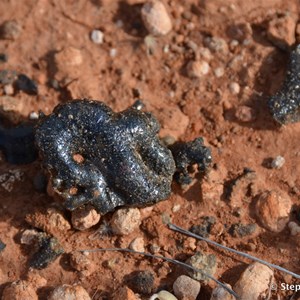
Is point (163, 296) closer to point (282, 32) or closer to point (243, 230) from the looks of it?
point (243, 230)

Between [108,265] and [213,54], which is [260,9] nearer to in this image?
[213,54]

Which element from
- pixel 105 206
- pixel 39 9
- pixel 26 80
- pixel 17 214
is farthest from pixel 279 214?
pixel 39 9

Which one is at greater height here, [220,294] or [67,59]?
[67,59]

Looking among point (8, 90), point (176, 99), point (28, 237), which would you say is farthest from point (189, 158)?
point (8, 90)

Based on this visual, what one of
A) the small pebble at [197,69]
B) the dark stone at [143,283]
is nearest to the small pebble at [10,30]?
the small pebble at [197,69]

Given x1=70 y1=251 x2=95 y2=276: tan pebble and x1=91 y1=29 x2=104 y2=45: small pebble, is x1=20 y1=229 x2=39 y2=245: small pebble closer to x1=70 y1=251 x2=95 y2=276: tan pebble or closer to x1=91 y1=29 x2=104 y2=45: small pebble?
x1=70 y1=251 x2=95 y2=276: tan pebble

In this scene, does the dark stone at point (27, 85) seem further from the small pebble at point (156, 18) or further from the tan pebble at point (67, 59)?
the small pebble at point (156, 18)
